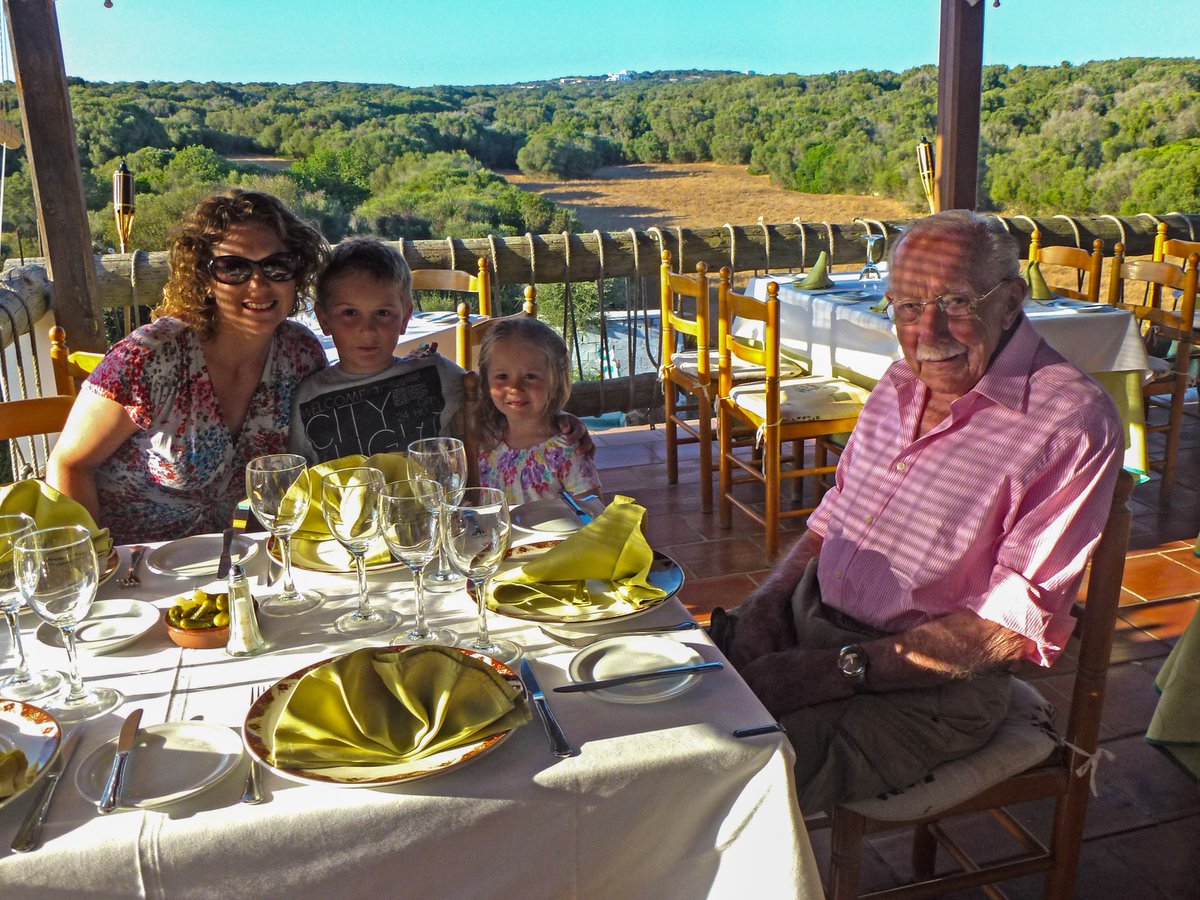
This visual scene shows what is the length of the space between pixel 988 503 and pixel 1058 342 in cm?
221

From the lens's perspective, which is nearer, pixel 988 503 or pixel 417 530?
pixel 417 530

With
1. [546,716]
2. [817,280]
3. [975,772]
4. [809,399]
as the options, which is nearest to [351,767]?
[546,716]

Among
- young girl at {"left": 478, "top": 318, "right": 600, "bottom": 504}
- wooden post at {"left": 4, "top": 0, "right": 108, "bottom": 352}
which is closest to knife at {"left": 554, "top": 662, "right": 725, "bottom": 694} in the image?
young girl at {"left": 478, "top": 318, "right": 600, "bottom": 504}

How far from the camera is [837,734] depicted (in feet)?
4.54

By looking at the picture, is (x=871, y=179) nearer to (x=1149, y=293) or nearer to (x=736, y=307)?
(x=1149, y=293)

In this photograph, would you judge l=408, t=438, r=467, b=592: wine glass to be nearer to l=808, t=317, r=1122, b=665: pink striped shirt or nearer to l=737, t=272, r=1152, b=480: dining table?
l=808, t=317, r=1122, b=665: pink striped shirt

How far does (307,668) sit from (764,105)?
16.8m

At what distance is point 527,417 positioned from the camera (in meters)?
2.13

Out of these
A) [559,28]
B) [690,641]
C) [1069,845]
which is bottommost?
[1069,845]

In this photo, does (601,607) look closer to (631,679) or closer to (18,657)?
(631,679)

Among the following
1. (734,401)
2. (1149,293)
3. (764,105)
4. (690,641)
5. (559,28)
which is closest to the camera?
(690,641)

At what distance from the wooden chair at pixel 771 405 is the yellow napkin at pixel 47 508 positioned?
1996 millimetres

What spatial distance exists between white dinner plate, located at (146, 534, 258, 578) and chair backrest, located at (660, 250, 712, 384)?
2067mm

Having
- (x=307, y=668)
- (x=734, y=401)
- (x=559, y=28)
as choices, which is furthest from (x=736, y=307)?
(x=559, y=28)
